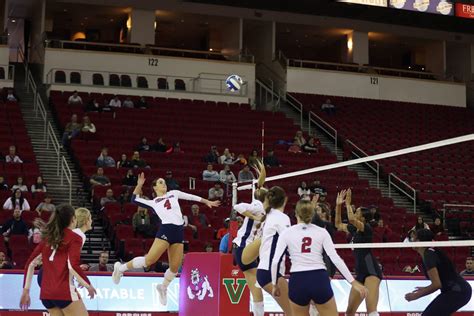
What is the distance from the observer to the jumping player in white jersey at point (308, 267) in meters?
7.84

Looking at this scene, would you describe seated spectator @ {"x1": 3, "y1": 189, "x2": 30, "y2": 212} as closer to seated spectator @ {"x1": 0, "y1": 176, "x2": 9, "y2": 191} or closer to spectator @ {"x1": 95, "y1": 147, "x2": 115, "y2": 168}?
seated spectator @ {"x1": 0, "y1": 176, "x2": 9, "y2": 191}

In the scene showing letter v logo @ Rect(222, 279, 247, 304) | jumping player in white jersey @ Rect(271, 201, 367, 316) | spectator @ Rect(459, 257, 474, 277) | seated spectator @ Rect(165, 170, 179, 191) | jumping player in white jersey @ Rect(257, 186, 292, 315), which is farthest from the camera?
seated spectator @ Rect(165, 170, 179, 191)

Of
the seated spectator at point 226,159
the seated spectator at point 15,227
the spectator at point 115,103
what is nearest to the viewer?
the seated spectator at point 15,227

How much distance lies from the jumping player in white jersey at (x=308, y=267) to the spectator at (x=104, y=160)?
13894 mm

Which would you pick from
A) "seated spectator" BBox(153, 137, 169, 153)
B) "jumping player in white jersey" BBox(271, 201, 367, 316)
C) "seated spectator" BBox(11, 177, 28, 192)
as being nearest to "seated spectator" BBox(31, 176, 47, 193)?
"seated spectator" BBox(11, 177, 28, 192)

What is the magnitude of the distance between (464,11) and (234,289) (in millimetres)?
22517

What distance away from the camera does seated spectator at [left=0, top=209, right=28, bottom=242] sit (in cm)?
1681

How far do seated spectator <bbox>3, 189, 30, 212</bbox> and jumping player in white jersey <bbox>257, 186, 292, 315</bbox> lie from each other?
32.2ft

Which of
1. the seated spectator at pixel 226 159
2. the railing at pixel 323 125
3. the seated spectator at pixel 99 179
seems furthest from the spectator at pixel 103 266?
the railing at pixel 323 125

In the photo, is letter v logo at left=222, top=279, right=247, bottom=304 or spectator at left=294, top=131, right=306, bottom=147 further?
spectator at left=294, top=131, right=306, bottom=147

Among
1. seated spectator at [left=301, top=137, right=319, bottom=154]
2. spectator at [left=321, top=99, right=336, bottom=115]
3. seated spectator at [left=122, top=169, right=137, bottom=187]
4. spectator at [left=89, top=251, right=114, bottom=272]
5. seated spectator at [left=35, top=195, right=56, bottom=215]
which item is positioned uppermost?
spectator at [left=321, top=99, right=336, bottom=115]

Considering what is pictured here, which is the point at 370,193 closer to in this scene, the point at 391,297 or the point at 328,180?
the point at 328,180

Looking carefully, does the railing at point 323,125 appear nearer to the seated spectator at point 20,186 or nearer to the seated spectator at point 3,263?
the seated spectator at point 20,186

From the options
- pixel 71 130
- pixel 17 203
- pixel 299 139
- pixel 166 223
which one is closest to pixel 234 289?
pixel 166 223
